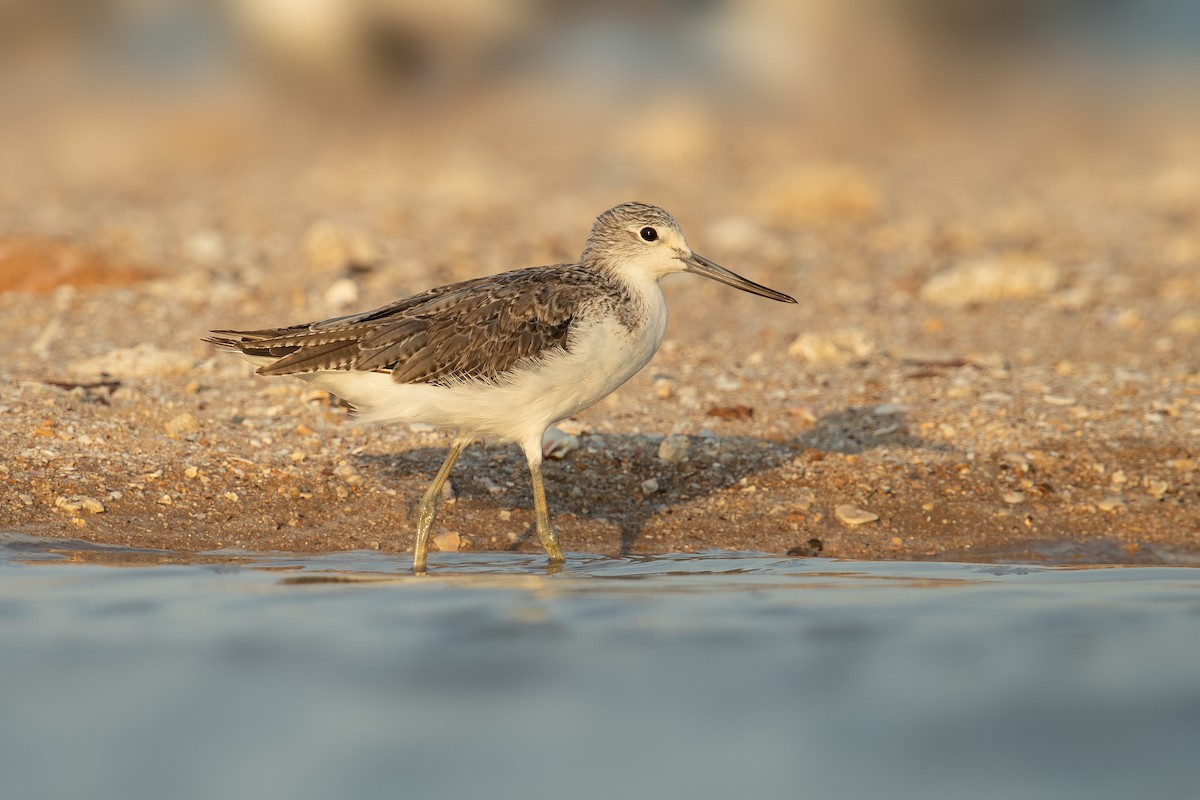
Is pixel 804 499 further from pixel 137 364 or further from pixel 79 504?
pixel 137 364

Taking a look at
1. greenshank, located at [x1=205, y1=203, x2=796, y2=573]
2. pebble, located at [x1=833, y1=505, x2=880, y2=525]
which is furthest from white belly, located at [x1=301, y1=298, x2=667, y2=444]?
pebble, located at [x1=833, y1=505, x2=880, y2=525]

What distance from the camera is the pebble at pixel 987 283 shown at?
38.1 feet

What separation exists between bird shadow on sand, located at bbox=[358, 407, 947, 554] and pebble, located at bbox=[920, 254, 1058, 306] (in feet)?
10.8

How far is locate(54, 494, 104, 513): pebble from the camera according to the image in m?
7.25

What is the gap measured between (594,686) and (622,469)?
3.52 metres

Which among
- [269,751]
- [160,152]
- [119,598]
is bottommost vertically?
[269,751]

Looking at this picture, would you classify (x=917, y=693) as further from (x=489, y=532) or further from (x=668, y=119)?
(x=668, y=119)

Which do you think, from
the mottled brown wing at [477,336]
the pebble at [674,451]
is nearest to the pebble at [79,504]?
the mottled brown wing at [477,336]

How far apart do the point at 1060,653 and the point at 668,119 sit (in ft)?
42.8

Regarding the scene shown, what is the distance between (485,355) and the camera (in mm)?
6945

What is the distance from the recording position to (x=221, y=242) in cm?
1270

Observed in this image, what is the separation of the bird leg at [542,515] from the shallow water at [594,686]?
2.17 ft

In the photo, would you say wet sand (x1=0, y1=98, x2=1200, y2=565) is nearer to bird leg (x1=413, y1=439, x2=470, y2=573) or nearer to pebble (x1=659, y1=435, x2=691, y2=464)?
pebble (x1=659, y1=435, x2=691, y2=464)

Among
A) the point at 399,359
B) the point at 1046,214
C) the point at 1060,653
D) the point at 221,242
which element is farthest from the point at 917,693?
the point at 1046,214
